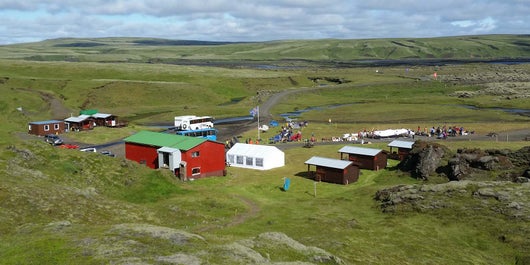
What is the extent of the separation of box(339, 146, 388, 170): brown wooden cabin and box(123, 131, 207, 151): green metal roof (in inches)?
944

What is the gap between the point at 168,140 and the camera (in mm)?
74625

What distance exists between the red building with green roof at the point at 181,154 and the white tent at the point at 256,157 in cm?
549

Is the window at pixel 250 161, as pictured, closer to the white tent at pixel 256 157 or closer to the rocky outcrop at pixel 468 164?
the white tent at pixel 256 157

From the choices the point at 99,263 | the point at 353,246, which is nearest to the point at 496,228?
the point at 353,246

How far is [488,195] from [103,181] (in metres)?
43.5

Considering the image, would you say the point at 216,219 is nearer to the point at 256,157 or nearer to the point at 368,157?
the point at 256,157

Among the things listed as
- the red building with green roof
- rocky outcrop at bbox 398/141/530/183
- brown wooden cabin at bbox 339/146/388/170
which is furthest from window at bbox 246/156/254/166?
rocky outcrop at bbox 398/141/530/183

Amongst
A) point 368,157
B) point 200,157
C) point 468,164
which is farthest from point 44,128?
point 468,164

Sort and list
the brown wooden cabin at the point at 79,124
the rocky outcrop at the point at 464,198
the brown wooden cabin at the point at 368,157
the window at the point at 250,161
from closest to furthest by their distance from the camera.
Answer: the rocky outcrop at the point at 464,198
the brown wooden cabin at the point at 368,157
the window at the point at 250,161
the brown wooden cabin at the point at 79,124

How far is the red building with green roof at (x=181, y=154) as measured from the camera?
69188 millimetres

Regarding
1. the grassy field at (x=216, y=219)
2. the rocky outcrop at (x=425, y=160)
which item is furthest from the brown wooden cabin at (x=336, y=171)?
the rocky outcrop at (x=425, y=160)

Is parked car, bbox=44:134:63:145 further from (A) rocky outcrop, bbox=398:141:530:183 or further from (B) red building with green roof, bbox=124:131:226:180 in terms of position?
(A) rocky outcrop, bbox=398:141:530:183

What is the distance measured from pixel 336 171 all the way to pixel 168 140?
87.1 ft

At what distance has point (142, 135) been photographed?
78.2 metres
